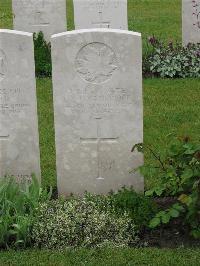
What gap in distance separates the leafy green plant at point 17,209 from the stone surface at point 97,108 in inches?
17.9

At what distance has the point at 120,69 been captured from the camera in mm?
6707

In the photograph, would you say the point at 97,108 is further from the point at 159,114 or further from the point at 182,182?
the point at 159,114

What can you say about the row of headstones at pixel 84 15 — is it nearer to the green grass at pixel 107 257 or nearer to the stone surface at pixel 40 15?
the stone surface at pixel 40 15

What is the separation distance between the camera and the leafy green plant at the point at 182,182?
5.99m

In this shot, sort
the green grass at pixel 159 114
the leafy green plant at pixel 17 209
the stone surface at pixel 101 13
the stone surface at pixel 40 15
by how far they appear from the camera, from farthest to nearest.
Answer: the stone surface at pixel 40 15 → the stone surface at pixel 101 13 → the green grass at pixel 159 114 → the leafy green plant at pixel 17 209

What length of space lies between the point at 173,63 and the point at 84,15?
1.77 m

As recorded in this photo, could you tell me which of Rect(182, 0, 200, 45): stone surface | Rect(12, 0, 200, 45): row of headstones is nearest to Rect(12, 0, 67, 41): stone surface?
Rect(12, 0, 200, 45): row of headstones

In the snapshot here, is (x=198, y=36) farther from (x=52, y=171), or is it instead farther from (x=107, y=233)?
(x=107, y=233)

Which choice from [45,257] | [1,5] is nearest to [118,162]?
[45,257]

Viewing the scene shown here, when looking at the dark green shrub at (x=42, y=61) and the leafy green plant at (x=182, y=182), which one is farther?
the dark green shrub at (x=42, y=61)

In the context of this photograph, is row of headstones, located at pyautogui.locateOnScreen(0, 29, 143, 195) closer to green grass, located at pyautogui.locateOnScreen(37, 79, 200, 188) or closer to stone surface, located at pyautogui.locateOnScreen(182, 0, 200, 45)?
green grass, located at pyautogui.locateOnScreen(37, 79, 200, 188)

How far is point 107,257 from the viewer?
19.2 ft

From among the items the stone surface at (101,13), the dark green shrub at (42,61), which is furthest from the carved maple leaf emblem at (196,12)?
the dark green shrub at (42,61)

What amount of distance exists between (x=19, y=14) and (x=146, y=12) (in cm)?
663
